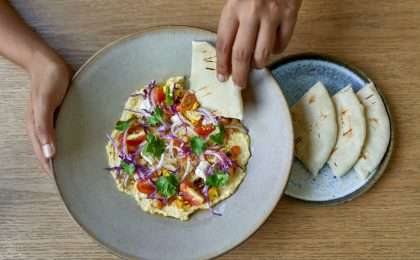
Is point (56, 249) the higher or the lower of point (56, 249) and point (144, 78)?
the lower

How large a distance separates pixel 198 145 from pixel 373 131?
1.32 feet

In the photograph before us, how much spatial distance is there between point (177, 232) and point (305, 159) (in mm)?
334

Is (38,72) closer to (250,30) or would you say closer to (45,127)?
(45,127)

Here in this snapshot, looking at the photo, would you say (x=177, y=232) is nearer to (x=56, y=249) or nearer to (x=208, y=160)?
(x=208, y=160)

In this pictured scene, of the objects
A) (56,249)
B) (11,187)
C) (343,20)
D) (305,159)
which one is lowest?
(56,249)

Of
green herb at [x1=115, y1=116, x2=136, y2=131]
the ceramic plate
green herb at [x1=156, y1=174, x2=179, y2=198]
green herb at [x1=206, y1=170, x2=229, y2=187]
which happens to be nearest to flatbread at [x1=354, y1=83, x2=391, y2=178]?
the ceramic plate

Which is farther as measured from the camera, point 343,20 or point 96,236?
point 343,20

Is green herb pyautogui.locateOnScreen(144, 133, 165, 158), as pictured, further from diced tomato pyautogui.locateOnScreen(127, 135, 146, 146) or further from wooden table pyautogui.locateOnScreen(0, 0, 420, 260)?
wooden table pyautogui.locateOnScreen(0, 0, 420, 260)

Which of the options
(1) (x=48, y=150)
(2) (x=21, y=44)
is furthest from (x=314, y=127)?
(2) (x=21, y=44)

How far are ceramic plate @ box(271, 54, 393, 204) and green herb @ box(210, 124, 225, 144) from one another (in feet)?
0.58

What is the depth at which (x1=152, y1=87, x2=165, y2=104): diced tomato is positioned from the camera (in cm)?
128

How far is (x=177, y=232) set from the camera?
121 centimetres

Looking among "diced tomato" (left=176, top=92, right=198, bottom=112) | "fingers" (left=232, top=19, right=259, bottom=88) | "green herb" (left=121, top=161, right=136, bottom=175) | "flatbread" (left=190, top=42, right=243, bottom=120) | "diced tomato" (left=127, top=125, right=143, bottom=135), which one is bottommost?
"green herb" (left=121, top=161, right=136, bottom=175)

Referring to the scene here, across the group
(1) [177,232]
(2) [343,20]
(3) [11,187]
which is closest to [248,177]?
(1) [177,232]
